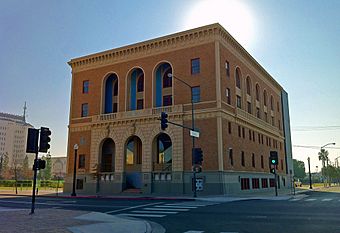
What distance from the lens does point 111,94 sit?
45.3m

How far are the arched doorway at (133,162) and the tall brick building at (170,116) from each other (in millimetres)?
122

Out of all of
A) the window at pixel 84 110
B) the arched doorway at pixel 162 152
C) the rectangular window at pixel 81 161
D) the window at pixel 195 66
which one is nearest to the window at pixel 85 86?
the window at pixel 84 110

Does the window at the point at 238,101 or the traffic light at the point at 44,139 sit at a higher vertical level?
the window at the point at 238,101

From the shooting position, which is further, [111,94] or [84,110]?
[84,110]

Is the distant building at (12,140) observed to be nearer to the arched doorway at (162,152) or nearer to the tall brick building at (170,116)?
the tall brick building at (170,116)

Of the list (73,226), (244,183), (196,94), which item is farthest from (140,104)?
(73,226)

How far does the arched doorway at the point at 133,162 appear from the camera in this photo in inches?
1573

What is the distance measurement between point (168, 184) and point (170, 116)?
769cm

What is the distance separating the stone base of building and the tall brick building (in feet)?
0.35

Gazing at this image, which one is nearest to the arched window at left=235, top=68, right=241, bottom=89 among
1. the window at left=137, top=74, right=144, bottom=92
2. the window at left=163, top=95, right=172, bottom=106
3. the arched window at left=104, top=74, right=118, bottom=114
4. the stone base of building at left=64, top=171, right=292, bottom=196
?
the window at left=163, top=95, right=172, bottom=106

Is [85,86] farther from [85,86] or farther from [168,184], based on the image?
[168,184]

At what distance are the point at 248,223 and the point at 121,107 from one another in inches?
1227

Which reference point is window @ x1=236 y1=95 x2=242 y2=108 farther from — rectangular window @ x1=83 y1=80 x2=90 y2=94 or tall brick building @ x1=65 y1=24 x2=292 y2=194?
rectangular window @ x1=83 y1=80 x2=90 y2=94

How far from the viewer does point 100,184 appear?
1622 inches
